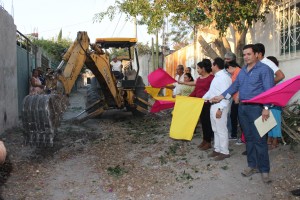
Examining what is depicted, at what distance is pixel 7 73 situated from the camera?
28.9ft

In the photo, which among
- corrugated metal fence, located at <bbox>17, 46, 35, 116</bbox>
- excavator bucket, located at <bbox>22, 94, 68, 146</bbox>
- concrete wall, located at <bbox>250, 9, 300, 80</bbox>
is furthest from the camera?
corrugated metal fence, located at <bbox>17, 46, 35, 116</bbox>

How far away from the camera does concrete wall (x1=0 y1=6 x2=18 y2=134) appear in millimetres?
8367

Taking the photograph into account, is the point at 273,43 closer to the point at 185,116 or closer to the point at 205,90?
the point at 205,90

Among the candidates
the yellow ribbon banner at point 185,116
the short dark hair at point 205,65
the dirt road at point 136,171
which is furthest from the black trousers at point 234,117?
the short dark hair at point 205,65

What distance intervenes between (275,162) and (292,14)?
3793mm

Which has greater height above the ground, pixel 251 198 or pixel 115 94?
pixel 115 94

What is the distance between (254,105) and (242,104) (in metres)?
0.21

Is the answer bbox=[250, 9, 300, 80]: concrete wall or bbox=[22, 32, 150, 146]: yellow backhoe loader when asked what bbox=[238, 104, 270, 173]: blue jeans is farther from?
bbox=[22, 32, 150, 146]: yellow backhoe loader

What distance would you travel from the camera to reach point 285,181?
5.00 meters

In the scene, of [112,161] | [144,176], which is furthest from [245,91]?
[112,161]

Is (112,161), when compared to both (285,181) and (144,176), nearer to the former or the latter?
(144,176)

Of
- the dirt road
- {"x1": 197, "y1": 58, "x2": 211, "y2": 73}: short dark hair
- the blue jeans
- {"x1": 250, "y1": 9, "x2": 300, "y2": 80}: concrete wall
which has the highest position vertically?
{"x1": 250, "y1": 9, "x2": 300, "y2": 80}: concrete wall

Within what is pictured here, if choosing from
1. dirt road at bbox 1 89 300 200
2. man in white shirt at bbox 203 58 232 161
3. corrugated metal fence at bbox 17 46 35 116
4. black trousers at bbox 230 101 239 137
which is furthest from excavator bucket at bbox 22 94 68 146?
corrugated metal fence at bbox 17 46 35 116

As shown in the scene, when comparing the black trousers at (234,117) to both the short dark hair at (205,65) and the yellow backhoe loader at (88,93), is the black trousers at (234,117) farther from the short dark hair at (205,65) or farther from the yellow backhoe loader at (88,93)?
the yellow backhoe loader at (88,93)
